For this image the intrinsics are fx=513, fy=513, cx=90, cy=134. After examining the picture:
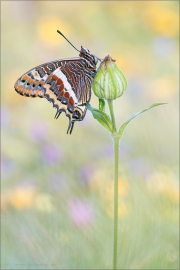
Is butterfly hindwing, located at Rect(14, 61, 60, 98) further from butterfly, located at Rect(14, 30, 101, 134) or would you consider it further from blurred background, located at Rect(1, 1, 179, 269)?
blurred background, located at Rect(1, 1, 179, 269)

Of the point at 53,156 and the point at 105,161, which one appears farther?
the point at 53,156

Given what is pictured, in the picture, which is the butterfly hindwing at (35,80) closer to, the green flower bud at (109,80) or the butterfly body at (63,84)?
the butterfly body at (63,84)

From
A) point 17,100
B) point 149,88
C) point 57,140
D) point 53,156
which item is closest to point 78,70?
point 53,156

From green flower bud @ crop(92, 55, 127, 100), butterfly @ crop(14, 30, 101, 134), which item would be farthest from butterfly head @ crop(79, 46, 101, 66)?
green flower bud @ crop(92, 55, 127, 100)

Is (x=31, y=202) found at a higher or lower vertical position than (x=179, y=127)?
lower

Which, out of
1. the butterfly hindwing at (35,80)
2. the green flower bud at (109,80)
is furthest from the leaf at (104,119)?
the butterfly hindwing at (35,80)

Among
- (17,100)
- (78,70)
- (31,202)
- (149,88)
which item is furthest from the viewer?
(17,100)

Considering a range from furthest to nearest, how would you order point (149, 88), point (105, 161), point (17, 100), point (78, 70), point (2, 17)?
point (2, 17) → point (17, 100) → point (149, 88) → point (105, 161) → point (78, 70)

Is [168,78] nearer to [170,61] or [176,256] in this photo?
[170,61]
